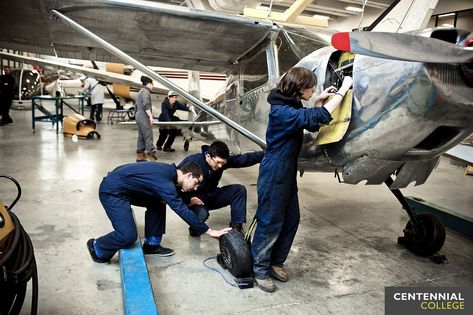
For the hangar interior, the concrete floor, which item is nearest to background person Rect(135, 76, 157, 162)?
the hangar interior

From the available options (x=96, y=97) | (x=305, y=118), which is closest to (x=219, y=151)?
(x=305, y=118)

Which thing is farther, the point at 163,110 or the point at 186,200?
the point at 163,110

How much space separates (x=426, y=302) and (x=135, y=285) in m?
1.91

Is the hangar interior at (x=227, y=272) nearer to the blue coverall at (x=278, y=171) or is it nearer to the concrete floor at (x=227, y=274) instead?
the concrete floor at (x=227, y=274)

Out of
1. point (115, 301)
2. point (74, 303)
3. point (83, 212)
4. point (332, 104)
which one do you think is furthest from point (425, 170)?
point (83, 212)

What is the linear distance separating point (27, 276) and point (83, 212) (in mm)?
2746

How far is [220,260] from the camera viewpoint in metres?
3.29

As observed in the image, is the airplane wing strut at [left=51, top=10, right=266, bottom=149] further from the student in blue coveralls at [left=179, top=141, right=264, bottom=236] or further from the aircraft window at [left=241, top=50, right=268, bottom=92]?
the aircraft window at [left=241, top=50, right=268, bottom=92]

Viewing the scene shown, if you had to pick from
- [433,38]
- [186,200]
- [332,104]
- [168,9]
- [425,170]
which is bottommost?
[186,200]

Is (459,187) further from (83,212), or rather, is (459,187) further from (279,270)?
(83,212)

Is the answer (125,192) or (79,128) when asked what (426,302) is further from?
(79,128)

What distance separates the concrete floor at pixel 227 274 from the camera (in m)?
2.71

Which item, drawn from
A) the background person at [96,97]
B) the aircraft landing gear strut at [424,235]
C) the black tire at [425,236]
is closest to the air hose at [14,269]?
the aircraft landing gear strut at [424,235]

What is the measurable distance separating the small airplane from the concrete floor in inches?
21.4
